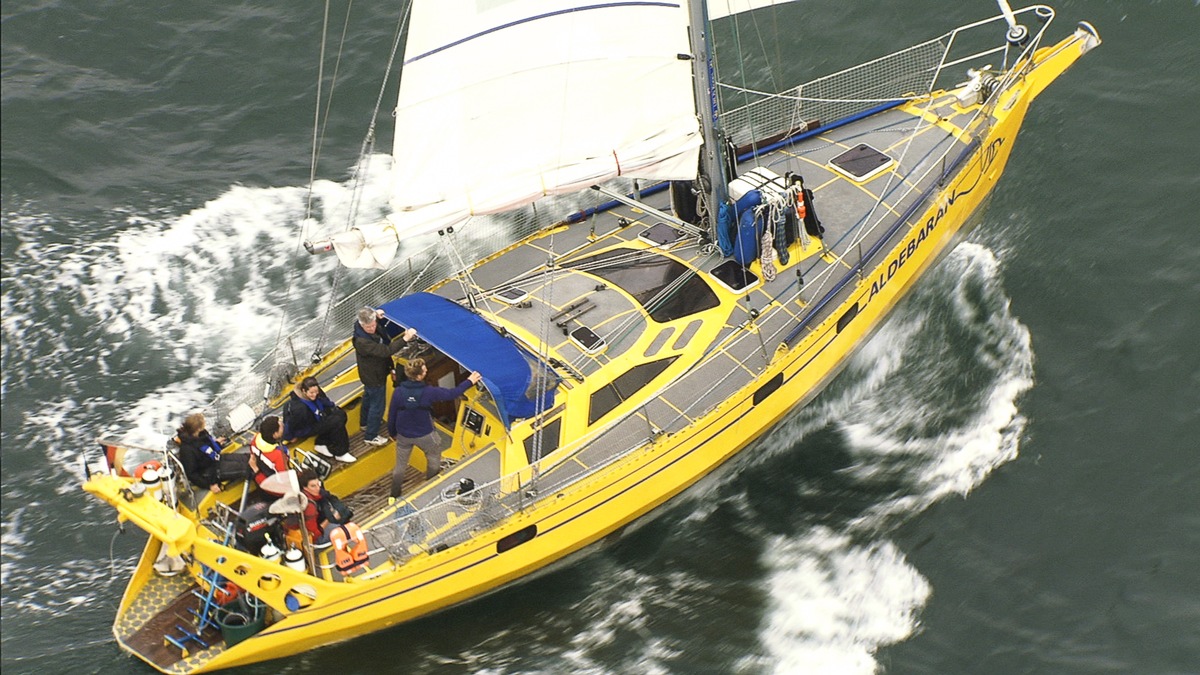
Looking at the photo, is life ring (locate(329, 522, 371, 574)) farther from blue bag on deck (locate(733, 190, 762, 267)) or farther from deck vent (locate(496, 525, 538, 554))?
blue bag on deck (locate(733, 190, 762, 267))

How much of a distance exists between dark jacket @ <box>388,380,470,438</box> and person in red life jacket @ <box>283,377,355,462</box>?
75cm

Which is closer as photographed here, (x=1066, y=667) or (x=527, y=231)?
(x=1066, y=667)

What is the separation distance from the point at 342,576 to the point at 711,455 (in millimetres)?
4629

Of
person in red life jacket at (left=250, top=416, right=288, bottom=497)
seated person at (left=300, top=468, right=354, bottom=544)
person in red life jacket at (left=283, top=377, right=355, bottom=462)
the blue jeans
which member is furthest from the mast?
person in red life jacket at (left=250, top=416, right=288, bottom=497)

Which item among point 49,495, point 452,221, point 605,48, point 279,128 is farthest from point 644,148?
point 279,128

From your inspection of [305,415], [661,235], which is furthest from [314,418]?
[661,235]

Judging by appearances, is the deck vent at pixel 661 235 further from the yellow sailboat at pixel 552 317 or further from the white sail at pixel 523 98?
the white sail at pixel 523 98

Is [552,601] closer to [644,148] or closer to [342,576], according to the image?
[342,576]

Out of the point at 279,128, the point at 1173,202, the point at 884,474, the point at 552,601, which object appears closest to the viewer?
the point at 552,601

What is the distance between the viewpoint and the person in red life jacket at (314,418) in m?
16.2

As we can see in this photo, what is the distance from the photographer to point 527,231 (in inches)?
845

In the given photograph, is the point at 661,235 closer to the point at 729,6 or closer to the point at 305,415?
→ the point at 729,6

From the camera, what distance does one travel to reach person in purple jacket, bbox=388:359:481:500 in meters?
15.8

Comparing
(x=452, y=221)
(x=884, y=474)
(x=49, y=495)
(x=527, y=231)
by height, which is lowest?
(x=884, y=474)
